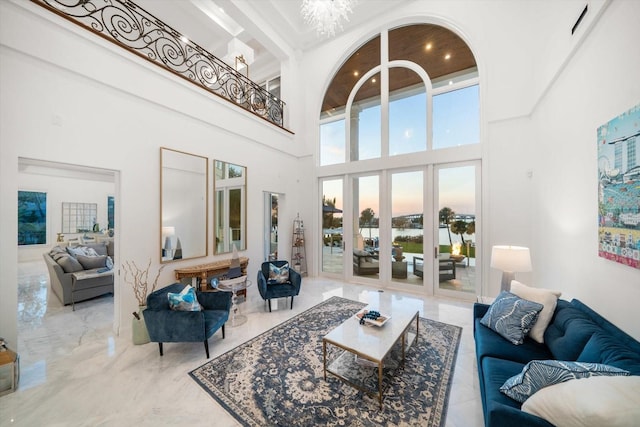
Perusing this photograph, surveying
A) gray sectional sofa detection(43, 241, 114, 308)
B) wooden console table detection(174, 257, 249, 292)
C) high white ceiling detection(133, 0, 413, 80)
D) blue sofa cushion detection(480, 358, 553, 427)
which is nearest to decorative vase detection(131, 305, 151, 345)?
wooden console table detection(174, 257, 249, 292)

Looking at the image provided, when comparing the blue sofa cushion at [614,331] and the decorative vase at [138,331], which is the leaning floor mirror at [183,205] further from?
the blue sofa cushion at [614,331]

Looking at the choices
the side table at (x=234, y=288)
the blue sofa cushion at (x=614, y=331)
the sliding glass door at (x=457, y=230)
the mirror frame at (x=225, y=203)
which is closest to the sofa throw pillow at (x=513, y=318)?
the blue sofa cushion at (x=614, y=331)

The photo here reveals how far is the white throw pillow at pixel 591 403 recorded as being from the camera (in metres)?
0.96

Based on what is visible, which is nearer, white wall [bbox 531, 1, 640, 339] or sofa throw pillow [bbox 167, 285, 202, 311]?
white wall [bbox 531, 1, 640, 339]

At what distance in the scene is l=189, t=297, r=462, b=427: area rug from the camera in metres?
1.86

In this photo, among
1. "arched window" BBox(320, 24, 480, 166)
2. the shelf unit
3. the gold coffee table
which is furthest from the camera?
the shelf unit

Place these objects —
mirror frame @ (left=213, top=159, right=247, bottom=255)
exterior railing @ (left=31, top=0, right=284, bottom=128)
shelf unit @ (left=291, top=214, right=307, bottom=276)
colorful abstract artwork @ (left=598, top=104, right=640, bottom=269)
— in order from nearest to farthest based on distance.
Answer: colorful abstract artwork @ (left=598, top=104, right=640, bottom=269), exterior railing @ (left=31, top=0, right=284, bottom=128), mirror frame @ (left=213, top=159, right=247, bottom=255), shelf unit @ (left=291, top=214, right=307, bottom=276)

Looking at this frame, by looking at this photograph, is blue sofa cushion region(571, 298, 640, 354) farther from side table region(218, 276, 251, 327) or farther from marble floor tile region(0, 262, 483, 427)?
side table region(218, 276, 251, 327)

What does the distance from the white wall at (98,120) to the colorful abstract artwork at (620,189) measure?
5134 mm

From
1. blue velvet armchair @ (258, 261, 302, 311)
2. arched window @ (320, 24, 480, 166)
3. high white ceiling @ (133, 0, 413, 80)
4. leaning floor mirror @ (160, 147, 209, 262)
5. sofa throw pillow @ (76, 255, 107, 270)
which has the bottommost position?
blue velvet armchair @ (258, 261, 302, 311)

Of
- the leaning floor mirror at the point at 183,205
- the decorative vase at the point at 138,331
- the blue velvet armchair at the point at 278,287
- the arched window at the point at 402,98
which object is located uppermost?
the arched window at the point at 402,98

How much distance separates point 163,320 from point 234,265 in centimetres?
171

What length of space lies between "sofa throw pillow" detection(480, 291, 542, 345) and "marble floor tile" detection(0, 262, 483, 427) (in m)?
0.57

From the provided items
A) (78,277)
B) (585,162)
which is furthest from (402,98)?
(78,277)
